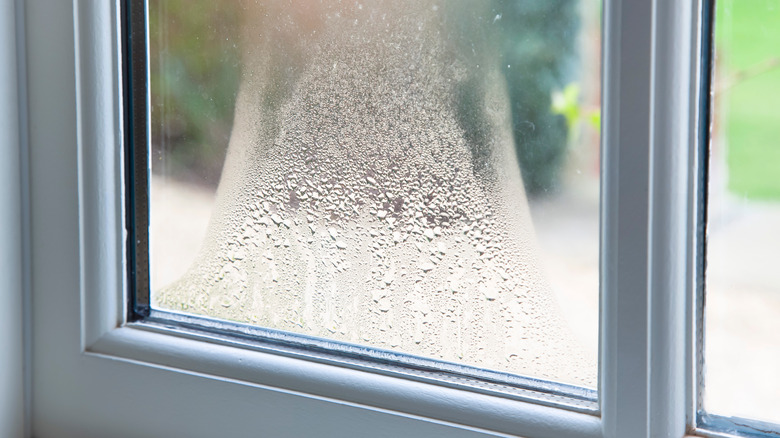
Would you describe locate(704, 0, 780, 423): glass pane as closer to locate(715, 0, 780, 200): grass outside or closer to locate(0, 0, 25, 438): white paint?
locate(715, 0, 780, 200): grass outside

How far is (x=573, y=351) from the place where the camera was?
0.58 m

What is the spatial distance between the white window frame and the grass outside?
3 cm

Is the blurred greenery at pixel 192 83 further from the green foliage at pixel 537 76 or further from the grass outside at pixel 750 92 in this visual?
the grass outside at pixel 750 92

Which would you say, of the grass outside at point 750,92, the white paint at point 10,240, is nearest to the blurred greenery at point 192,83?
the white paint at point 10,240

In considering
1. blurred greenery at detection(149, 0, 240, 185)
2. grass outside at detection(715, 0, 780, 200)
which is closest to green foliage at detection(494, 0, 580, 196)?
grass outside at detection(715, 0, 780, 200)

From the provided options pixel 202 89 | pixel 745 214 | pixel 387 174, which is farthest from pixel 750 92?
pixel 202 89

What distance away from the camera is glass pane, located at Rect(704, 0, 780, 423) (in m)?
0.50

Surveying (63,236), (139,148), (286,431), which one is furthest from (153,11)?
(286,431)

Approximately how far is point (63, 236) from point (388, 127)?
0.36 meters

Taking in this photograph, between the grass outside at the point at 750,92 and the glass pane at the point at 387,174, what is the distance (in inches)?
3.6

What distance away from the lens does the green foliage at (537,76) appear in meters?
0.56

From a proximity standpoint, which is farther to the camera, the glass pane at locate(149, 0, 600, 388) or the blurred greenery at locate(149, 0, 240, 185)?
the blurred greenery at locate(149, 0, 240, 185)

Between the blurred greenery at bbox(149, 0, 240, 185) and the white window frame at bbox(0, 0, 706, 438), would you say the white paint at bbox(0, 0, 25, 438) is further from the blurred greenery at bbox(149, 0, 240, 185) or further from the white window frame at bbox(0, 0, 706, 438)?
the blurred greenery at bbox(149, 0, 240, 185)

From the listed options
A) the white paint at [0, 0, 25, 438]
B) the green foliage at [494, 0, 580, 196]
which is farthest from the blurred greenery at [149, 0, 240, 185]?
the green foliage at [494, 0, 580, 196]
